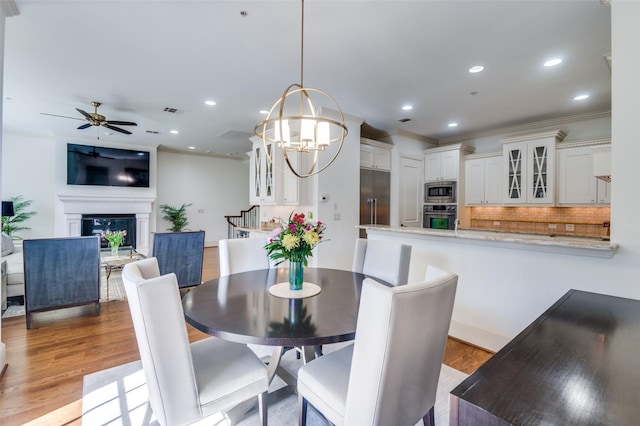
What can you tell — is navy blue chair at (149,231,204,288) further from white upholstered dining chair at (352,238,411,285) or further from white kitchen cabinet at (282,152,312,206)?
white upholstered dining chair at (352,238,411,285)

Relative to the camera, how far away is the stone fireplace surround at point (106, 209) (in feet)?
20.6

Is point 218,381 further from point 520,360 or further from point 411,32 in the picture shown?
point 411,32

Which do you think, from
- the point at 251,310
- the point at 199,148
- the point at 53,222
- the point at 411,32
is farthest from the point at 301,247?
the point at 53,222

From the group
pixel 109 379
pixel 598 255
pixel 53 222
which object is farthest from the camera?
pixel 53 222

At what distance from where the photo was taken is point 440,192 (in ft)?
19.1

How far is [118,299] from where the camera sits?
4066 mm

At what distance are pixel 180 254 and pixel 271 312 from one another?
289cm

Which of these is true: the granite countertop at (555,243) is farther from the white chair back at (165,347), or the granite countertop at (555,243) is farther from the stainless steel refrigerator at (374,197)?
the white chair back at (165,347)

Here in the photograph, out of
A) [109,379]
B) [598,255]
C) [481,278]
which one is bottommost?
[109,379]

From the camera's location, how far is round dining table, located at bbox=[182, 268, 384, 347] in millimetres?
1283

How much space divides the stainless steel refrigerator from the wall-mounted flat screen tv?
540 centimetres

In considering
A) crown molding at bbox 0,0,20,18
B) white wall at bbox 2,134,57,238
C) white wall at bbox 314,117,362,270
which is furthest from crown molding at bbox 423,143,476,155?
white wall at bbox 2,134,57,238

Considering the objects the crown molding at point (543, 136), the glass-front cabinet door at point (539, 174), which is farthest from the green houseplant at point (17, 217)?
the glass-front cabinet door at point (539, 174)

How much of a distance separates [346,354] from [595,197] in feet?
15.7
